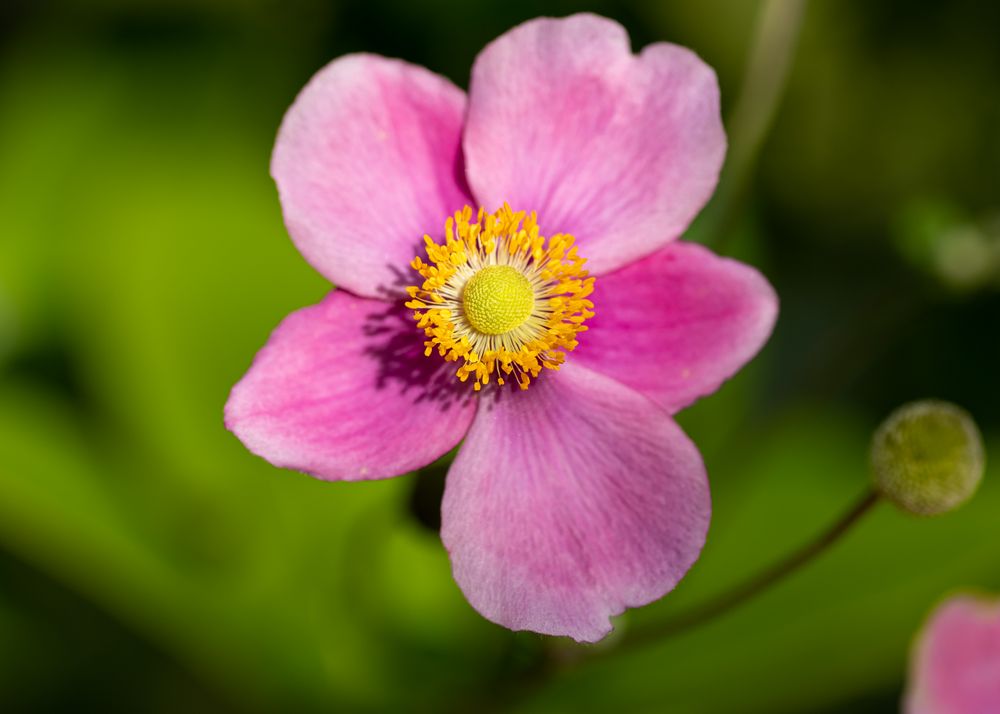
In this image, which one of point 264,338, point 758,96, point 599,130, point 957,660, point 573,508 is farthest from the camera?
point 264,338

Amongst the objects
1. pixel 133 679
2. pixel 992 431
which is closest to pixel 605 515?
pixel 133 679

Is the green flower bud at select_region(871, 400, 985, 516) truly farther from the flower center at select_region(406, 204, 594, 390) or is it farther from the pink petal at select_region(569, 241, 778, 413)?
the flower center at select_region(406, 204, 594, 390)

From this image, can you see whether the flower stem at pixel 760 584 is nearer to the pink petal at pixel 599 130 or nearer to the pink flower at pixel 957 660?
the pink flower at pixel 957 660

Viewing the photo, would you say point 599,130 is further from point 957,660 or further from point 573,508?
point 957,660

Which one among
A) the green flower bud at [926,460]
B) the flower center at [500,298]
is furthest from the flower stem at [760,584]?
the flower center at [500,298]

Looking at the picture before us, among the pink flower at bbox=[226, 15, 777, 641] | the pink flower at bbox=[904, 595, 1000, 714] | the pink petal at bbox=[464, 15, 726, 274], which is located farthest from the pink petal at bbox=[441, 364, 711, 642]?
the pink flower at bbox=[904, 595, 1000, 714]

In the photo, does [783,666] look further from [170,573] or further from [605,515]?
[170,573]

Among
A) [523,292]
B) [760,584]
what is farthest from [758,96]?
[760,584]

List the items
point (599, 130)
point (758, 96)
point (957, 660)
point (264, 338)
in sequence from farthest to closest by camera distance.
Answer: point (264, 338), point (758, 96), point (957, 660), point (599, 130)
